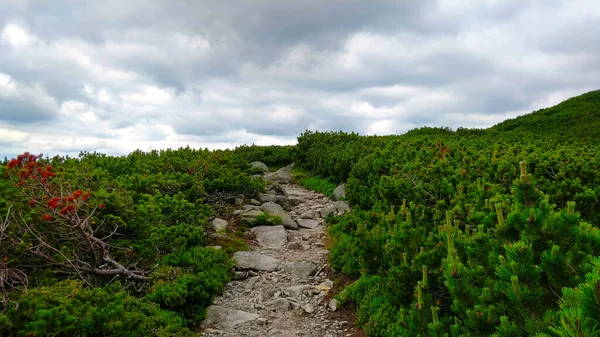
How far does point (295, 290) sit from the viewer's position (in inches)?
375

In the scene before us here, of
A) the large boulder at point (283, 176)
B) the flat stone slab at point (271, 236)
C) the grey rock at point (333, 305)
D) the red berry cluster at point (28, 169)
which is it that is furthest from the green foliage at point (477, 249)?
the large boulder at point (283, 176)

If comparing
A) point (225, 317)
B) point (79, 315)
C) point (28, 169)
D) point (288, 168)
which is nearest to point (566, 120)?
point (288, 168)

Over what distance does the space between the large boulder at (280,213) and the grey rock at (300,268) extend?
10.2ft

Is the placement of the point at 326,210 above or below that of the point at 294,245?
above

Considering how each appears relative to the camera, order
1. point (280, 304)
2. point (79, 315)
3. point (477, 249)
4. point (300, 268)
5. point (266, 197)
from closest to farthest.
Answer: point (477, 249), point (79, 315), point (280, 304), point (300, 268), point (266, 197)

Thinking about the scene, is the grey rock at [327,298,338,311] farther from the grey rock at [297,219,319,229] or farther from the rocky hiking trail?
the grey rock at [297,219,319,229]

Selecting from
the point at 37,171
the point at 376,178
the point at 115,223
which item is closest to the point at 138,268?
the point at 115,223

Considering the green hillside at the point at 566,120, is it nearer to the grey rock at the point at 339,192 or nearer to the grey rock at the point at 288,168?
the grey rock at the point at 288,168

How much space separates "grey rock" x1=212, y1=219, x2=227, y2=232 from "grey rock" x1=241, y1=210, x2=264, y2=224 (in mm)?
758

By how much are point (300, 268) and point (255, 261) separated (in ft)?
3.61

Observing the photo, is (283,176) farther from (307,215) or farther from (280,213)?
(280,213)

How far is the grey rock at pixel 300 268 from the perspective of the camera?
411 inches

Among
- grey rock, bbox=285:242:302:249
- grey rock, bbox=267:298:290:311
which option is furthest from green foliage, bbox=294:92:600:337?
grey rock, bbox=267:298:290:311

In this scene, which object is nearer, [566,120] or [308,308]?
[308,308]
